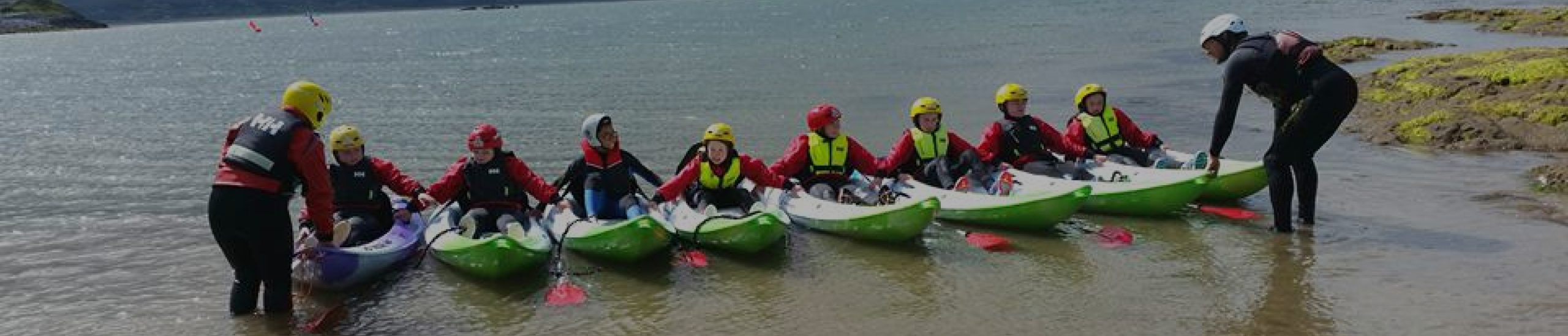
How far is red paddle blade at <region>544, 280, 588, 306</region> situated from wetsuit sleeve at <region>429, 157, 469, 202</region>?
1.97 m

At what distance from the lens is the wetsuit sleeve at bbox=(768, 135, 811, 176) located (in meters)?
10.6

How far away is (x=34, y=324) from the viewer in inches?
307

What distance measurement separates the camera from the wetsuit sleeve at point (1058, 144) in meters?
11.4

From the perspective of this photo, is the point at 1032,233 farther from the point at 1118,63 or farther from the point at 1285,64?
the point at 1118,63

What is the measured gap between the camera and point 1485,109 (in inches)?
603

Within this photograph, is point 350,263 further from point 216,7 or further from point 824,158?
point 216,7

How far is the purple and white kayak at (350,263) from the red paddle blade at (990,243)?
4.56 metres

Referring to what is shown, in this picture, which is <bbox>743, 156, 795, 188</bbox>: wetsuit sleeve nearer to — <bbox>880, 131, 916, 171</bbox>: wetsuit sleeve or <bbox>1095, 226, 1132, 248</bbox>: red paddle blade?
<bbox>880, 131, 916, 171</bbox>: wetsuit sleeve

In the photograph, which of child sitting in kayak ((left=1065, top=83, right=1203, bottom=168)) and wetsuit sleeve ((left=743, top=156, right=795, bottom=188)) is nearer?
wetsuit sleeve ((left=743, top=156, right=795, bottom=188))

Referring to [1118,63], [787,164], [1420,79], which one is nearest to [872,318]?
[787,164]

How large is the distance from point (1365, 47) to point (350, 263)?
29543 millimetres

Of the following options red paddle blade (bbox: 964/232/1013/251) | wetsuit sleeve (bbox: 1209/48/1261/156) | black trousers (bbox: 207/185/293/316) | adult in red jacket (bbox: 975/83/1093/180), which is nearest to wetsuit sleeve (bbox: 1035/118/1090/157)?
adult in red jacket (bbox: 975/83/1093/180)

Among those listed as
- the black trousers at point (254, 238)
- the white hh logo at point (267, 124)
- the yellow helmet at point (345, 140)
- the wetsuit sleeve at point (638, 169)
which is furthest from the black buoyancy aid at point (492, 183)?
the white hh logo at point (267, 124)

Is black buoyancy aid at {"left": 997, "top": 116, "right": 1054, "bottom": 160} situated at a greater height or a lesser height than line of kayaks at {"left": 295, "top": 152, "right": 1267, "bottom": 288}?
greater
